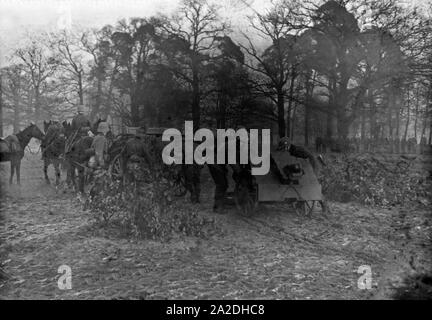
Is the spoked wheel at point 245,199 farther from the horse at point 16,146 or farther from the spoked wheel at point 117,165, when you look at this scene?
the horse at point 16,146

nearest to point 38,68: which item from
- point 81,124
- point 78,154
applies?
point 81,124

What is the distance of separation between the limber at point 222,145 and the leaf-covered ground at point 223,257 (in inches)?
46.5

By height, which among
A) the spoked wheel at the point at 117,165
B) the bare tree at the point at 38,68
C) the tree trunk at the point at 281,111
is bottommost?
the spoked wheel at the point at 117,165

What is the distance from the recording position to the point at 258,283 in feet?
16.2

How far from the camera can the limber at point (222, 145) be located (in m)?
8.35

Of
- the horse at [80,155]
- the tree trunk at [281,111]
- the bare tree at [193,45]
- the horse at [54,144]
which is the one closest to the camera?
the bare tree at [193,45]

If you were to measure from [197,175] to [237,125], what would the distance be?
67.0 inches

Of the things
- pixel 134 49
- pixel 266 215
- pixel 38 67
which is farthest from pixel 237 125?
pixel 38 67

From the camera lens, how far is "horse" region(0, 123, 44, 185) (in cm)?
1202

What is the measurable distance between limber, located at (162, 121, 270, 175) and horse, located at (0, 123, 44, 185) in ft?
16.7

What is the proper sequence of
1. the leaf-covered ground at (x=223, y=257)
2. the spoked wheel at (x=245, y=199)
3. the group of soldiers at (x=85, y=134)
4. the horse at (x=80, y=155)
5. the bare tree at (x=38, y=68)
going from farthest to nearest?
the horse at (x=80, y=155) → the bare tree at (x=38, y=68) → the group of soldiers at (x=85, y=134) → the spoked wheel at (x=245, y=199) → the leaf-covered ground at (x=223, y=257)

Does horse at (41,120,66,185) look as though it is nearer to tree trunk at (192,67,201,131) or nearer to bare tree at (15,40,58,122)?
bare tree at (15,40,58,122)

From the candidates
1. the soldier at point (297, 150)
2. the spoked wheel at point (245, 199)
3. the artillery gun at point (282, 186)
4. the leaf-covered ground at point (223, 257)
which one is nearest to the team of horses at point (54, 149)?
Answer: the leaf-covered ground at point (223, 257)

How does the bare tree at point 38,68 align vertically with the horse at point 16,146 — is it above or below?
above
